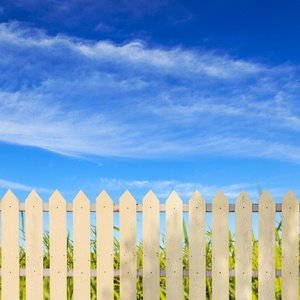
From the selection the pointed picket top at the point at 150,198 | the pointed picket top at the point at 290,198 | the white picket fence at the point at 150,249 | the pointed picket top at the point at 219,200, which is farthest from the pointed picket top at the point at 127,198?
the pointed picket top at the point at 290,198

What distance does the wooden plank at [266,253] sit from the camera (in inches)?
199

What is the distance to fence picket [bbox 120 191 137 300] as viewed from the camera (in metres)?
4.95

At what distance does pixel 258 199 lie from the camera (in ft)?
16.8

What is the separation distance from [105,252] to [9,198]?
1.41m

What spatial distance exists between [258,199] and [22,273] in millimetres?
3075

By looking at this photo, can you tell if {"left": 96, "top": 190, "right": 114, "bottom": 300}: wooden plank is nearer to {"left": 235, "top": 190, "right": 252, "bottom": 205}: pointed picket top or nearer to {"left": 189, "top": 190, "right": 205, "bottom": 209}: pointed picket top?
{"left": 189, "top": 190, "right": 205, "bottom": 209}: pointed picket top

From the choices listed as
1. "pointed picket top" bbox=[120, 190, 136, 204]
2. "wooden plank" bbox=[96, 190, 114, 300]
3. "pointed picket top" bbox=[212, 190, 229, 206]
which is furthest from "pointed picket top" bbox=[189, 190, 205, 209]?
"wooden plank" bbox=[96, 190, 114, 300]

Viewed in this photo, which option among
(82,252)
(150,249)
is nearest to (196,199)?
(150,249)

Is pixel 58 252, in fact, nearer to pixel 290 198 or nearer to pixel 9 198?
pixel 9 198

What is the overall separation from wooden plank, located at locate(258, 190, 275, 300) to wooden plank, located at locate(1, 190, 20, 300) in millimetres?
3015

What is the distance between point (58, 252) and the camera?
16.5 feet

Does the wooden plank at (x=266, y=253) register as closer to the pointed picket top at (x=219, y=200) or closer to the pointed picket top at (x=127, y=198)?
the pointed picket top at (x=219, y=200)

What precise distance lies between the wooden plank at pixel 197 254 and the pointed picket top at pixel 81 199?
4.21 feet

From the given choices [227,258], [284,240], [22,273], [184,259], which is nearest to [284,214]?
[284,240]
